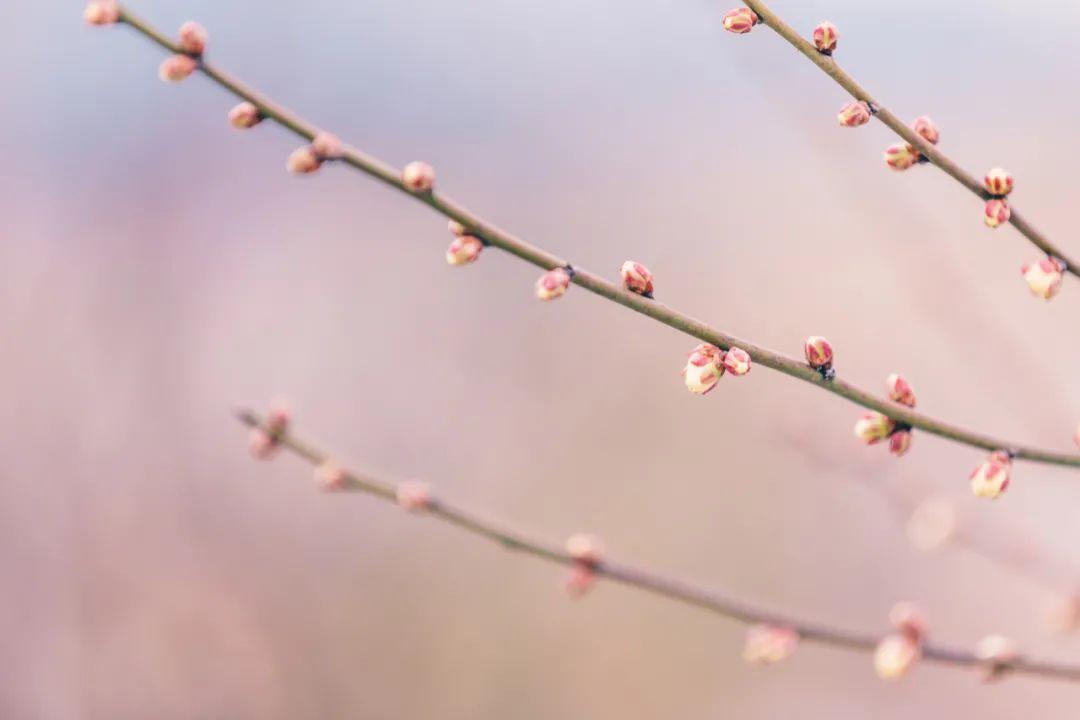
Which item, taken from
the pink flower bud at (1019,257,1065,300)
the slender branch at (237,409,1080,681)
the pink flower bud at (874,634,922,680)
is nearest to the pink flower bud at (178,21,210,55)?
the slender branch at (237,409,1080,681)

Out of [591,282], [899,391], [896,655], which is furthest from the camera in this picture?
[896,655]

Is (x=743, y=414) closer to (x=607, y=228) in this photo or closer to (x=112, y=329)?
(x=607, y=228)

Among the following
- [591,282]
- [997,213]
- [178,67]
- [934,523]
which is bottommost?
[934,523]

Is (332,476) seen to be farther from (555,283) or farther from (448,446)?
(448,446)

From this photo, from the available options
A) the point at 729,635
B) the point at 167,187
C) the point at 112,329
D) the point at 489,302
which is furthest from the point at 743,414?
the point at 167,187

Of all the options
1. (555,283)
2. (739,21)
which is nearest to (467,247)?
(555,283)

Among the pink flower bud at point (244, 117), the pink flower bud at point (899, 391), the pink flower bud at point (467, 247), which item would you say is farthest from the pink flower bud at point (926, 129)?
the pink flower bud at point (244, 117)
